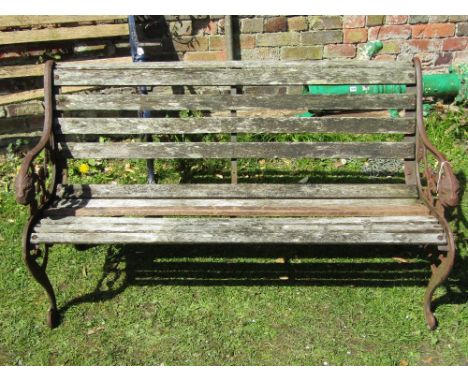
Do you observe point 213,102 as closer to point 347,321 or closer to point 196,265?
point 196,265

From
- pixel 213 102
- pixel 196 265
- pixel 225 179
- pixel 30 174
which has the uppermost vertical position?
pixel 213 102

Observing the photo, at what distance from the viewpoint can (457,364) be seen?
9.37 ft

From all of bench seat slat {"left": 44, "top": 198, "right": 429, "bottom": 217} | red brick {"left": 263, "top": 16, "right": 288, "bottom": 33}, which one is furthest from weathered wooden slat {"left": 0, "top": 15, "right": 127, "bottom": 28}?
bench seat slat {"left": 44, "top": 198, "right": 429, "bottom": 217}

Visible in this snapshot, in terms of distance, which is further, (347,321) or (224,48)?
(224,48)

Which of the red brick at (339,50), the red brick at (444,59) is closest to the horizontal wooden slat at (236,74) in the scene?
the red brick at (339,50)

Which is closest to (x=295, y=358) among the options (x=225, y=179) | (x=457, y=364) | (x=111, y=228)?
(x=457, y=364)

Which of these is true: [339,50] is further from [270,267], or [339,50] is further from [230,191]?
[270,267]

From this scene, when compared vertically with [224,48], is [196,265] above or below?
below

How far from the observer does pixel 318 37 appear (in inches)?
199

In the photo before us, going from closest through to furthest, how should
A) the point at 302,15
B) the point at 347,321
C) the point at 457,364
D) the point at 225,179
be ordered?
the point at 457,364
the point at 347,321
the point at 225,179
the point at 302,15

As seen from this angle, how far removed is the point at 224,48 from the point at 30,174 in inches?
104

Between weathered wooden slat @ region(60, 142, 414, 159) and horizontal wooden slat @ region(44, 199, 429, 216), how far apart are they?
308mm

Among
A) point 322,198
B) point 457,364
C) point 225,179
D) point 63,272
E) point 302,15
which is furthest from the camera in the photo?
point 302,15

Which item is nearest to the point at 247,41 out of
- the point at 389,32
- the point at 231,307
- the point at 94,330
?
the point at 389,32
